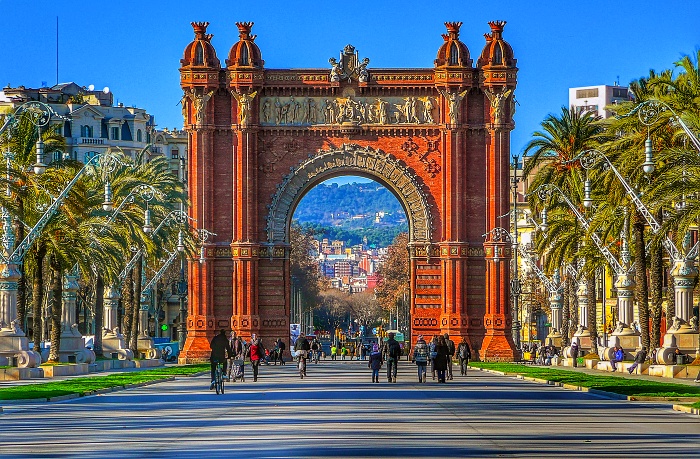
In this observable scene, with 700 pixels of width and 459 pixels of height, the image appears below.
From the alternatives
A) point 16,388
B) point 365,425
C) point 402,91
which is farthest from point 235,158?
point 365,425

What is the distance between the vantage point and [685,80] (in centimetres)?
5506

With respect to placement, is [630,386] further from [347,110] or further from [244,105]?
[244,105]

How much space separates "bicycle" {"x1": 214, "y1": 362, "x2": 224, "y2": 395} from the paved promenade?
1.00 feet

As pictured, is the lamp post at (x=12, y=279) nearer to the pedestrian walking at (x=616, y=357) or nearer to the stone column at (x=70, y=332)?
the stone column at (x=70, y=332)

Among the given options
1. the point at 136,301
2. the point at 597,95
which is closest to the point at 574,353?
the point at 136,301

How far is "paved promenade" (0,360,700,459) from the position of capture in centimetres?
2314

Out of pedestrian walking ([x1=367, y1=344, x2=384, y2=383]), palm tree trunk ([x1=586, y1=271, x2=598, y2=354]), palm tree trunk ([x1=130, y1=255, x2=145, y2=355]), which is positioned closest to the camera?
pedestrian walking ([x1=367, y1=344, x2=384, y2=383])

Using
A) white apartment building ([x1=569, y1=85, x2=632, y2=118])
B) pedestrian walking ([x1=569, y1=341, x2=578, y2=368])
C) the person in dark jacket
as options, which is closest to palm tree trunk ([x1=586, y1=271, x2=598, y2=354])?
pedestrian walking ([x1=569, y1=341, x2=578, y2=368])

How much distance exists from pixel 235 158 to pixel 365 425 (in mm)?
54088

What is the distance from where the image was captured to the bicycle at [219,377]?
143 feet

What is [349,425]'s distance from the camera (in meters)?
28.5

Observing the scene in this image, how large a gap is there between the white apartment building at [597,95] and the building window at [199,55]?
103 metres

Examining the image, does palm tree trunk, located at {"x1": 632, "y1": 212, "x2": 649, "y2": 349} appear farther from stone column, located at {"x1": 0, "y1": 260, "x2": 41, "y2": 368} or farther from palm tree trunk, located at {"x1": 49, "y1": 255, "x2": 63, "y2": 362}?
stone column, located at {"x1": 0, "y1": 260, "x2": 41, "y2": 368}

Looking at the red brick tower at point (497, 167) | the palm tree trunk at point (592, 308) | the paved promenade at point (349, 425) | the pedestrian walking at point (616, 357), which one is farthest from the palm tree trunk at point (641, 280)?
the red brick tower at point (497, 167)
